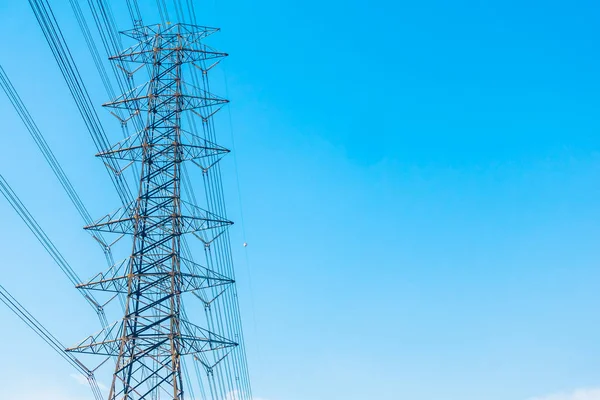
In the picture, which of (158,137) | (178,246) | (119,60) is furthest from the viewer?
(119,60)

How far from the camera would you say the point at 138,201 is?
2958cm

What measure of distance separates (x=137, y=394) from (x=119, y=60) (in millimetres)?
18609

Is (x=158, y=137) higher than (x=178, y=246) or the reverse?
higher

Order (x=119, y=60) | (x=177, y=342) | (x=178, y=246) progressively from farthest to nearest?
(x=119, y=60) → (x=178, y=246) → (x=177, y=342)

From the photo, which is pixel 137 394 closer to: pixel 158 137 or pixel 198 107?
pixel 158 137

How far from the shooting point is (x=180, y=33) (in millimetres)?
35156

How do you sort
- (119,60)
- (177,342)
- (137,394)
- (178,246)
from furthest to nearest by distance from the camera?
1. (119,60)
2. (178,246)
3. (177,342)
4. (137,394)

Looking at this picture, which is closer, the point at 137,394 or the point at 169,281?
the point at 137,394

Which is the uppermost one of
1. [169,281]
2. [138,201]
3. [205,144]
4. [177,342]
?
[205,144]

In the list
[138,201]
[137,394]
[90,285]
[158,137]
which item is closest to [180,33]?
[158,137]

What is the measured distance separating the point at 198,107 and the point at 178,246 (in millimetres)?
9071

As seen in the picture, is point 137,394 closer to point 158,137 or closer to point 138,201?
point 138,201

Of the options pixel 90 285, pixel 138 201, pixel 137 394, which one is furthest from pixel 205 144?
pixel 137 394

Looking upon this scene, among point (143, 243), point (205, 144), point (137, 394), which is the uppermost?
point (205, 144)
